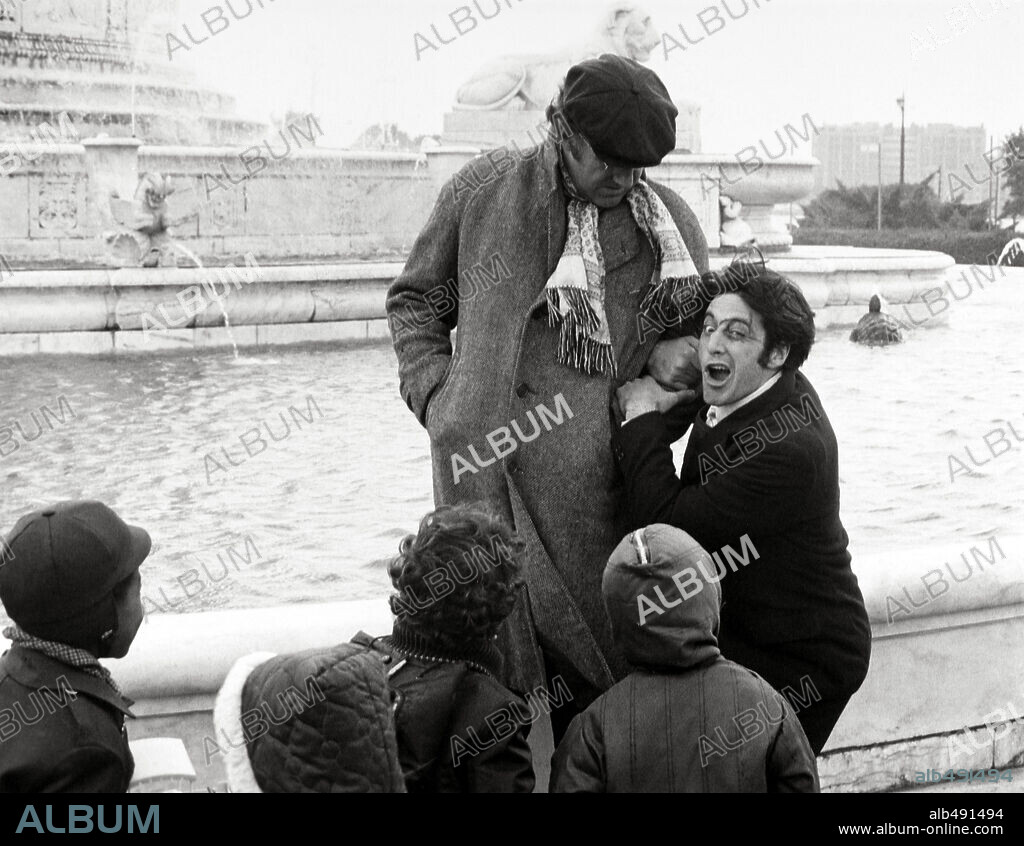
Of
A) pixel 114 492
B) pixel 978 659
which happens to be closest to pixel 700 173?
pixel 114 492

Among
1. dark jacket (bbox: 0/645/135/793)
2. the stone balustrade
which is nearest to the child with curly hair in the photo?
dark jacket (bbox: 0/645/135/793)

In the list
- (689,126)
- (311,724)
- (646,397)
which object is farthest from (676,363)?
(689,126)

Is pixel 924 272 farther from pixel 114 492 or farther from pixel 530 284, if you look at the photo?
pixel 530 284

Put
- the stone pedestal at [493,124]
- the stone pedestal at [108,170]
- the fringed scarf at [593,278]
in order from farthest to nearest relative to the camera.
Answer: the stone pedestal at [493,124], the stone pedestal at [108,170], the fringed scarf at [593,278]

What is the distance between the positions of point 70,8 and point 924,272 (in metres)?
10.2

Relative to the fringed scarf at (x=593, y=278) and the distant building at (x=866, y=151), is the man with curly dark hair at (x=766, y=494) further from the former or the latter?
the distant building at (x=866, y=151)

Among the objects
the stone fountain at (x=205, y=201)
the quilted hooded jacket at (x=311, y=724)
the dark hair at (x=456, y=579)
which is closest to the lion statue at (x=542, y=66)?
the stone fountain at (x=205, y=201)

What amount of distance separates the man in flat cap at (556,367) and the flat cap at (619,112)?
0.28 feet

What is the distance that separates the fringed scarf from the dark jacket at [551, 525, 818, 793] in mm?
512

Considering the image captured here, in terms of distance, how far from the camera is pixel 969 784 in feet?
11.5

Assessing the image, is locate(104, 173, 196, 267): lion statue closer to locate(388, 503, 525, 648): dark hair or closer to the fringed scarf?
the fringed scarf

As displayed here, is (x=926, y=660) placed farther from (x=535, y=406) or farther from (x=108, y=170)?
(x=108, y=170)

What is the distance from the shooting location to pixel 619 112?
8.55 feet

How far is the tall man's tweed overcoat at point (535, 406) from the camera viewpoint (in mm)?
2791
